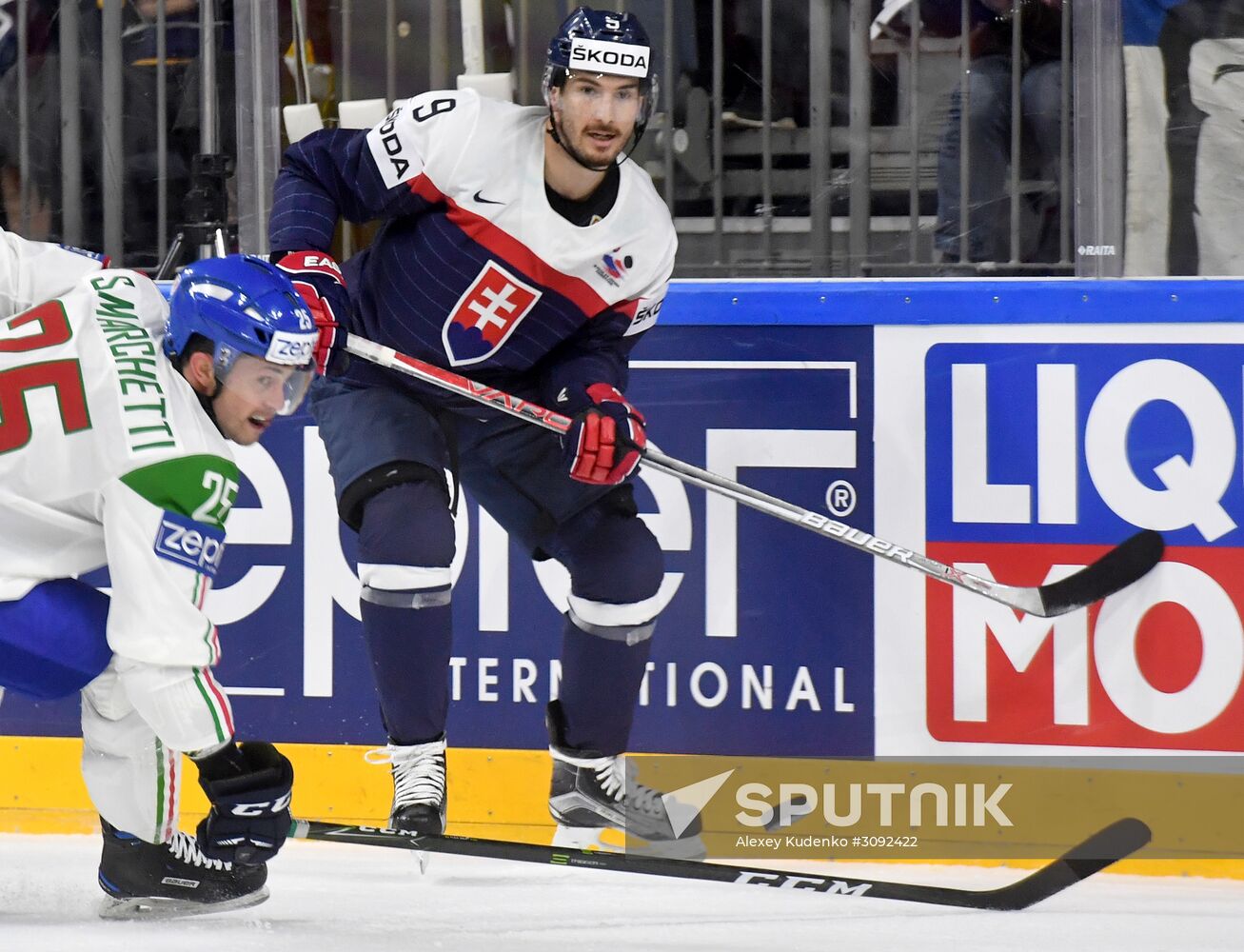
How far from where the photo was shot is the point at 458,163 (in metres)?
2.76

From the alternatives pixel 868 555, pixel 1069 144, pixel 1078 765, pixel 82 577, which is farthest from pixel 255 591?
pixel 1069 144

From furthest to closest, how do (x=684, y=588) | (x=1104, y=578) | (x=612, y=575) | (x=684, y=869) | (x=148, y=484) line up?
(x=684, y=588)
(x=1104, y=578)
(x=612, y=575)
(x=684, y=869)
(x=148, y=484)

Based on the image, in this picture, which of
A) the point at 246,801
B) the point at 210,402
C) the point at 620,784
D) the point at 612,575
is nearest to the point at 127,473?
the point at 210,402

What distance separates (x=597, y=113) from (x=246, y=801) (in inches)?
46.9

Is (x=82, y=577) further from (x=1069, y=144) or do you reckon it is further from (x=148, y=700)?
(x=1069, y=144)

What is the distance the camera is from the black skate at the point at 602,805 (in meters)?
2.90

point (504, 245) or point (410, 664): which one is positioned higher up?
point (504, 245)

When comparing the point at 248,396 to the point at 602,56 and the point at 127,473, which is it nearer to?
the point at 127,473

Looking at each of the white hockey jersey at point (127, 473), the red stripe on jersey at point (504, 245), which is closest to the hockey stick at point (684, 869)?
the white hockey jersey at point (127, 473)

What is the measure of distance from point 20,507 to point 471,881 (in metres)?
1.09

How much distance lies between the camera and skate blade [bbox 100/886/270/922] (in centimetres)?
267

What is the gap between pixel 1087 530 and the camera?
299cm

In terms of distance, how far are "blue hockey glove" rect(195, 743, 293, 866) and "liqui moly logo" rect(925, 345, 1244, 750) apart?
4.04ft

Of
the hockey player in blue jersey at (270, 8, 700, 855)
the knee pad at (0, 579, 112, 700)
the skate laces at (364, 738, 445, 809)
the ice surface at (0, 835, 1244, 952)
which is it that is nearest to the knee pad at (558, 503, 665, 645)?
the hockey player in blue jersey at (270, 8, 700, 855)
